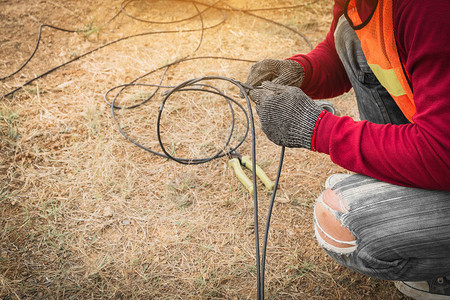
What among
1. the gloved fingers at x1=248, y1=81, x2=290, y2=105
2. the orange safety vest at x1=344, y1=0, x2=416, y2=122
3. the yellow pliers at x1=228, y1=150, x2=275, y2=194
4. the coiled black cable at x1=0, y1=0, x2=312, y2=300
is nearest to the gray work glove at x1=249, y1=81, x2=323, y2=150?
the gloved fingers at x1=248, y1=81, x2=290, y2=105

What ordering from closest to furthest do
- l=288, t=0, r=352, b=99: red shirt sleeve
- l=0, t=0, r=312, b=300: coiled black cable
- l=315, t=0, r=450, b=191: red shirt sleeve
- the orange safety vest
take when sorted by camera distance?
l=315, t=0, r=450, b=191: red shirt sleeve
the orange safety vest
l=0, t=0, r=312, b=300: coiled black cable
l=288, t=0, r=352, b=99: red shirt sleeve

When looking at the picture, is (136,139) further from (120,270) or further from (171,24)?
(171,24)

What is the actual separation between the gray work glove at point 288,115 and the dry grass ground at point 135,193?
24.8 inches

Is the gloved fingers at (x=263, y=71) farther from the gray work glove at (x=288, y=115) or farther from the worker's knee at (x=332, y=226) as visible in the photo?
the worker's knee at (x=332, y=226)

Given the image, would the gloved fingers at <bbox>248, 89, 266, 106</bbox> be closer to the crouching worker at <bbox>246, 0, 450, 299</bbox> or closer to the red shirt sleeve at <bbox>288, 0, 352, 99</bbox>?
the crouching worker at <bbox>246, 0, 450, 299</bbox>

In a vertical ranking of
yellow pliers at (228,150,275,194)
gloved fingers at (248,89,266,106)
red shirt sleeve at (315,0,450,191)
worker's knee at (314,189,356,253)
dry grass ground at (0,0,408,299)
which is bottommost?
dry grass ground at (0,0,408,299)

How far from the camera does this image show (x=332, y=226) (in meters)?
1.12

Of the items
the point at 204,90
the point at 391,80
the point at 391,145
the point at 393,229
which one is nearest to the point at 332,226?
the point at 393,229

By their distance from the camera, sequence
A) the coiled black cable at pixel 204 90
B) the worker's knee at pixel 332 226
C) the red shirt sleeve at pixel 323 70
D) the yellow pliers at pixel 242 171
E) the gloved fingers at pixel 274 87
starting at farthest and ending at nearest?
the yellow pliers at pixel 242 171, the red shirt sleeve at pixel 323 70, the coiled black cable at pixel 204 90, the gloved fingers at pixel 274 87, the worker's knee at pixel 332 226

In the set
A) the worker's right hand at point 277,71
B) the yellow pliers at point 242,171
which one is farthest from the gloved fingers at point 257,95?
the yellow pliers at point 242,171

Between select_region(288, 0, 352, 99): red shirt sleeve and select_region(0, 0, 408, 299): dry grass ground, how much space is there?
0.56 metres

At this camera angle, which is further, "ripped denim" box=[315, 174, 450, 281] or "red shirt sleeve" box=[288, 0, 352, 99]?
"red shirt sleeve" box=[288, 0, 352, 99]

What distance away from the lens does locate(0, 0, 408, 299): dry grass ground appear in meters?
1.42

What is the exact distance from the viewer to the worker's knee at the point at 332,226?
109 centimetres
